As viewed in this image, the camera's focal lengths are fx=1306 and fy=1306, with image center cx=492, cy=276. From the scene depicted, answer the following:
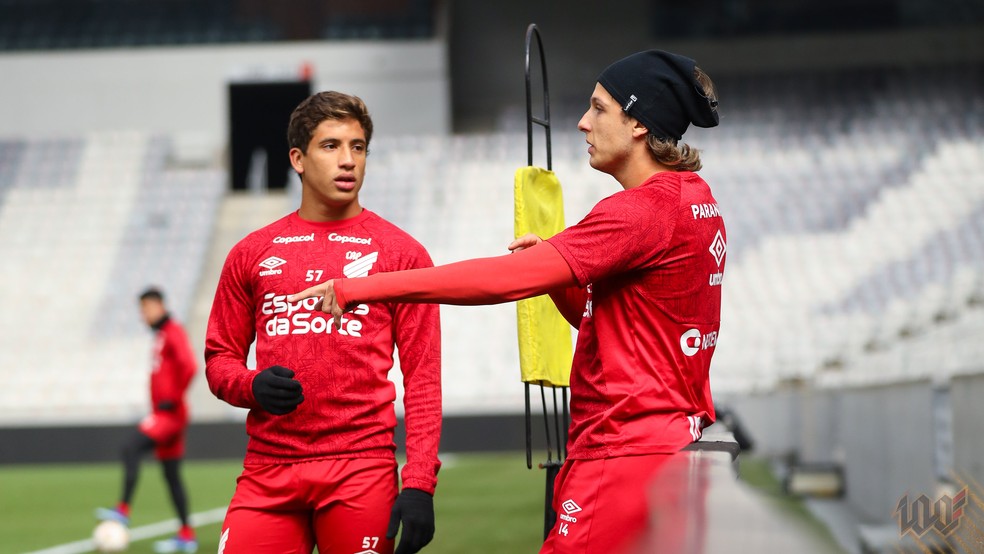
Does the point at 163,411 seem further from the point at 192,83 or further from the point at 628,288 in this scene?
the point at 192,83

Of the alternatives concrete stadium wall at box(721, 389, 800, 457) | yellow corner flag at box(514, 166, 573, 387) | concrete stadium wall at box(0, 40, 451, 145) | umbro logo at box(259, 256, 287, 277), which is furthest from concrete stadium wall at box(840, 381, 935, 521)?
concrete stadium wall at box(0, 40, 451, 145)

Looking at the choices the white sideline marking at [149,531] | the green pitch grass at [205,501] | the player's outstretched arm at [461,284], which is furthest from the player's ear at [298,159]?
the white sideline marking at [149,531]

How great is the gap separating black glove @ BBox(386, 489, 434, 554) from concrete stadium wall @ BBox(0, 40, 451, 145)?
77.1ft

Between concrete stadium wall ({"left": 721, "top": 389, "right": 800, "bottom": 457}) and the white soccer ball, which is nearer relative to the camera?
the white soccer ball

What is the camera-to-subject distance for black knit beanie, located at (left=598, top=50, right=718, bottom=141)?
9.79 feet

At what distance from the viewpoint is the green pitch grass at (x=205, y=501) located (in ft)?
30.5

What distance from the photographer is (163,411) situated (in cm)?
944

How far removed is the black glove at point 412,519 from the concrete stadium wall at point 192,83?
23505 millimetres

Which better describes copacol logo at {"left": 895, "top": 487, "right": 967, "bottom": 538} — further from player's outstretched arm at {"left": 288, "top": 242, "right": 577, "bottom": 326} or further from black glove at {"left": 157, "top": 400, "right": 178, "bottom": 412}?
black glove at {"left": 157, "top": 400, "right": 178, "bottom": 412}

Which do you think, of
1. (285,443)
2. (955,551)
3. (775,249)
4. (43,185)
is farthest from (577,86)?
(285,443)

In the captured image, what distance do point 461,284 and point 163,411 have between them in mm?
7123

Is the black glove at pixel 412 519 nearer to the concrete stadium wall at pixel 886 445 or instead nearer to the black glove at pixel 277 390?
the black glove at pixel 277 390

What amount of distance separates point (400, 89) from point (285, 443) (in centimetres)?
2380

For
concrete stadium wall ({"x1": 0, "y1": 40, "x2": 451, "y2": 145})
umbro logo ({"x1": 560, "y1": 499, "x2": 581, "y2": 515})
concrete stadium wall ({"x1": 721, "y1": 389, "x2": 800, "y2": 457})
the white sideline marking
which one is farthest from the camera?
concrete stadium wall ({"x1": 0, "y1": 40, "x2": 451, "y2": 145})
